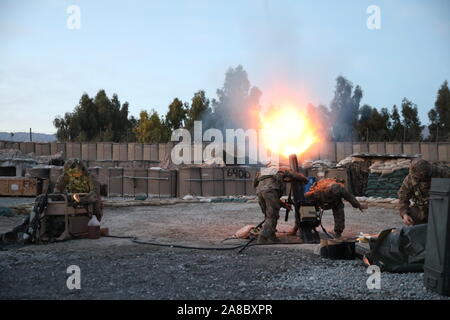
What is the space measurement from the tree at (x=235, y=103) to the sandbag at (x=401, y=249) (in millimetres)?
38457

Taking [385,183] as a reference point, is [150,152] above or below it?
above

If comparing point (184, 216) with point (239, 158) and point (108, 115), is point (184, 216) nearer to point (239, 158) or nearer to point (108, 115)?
point (239, 158)

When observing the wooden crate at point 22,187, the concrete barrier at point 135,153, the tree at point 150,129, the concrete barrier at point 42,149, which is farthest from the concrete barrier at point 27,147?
the wooden crate at point 22,187

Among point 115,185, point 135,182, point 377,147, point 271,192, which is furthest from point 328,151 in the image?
point 271,192

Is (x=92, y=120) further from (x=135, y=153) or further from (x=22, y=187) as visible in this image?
(x=22, y=187)

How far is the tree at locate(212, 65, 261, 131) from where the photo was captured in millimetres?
45062

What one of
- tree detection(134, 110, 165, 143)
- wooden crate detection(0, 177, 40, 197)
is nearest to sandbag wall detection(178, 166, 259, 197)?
wooden crate detection(0, 177, 40, 197)

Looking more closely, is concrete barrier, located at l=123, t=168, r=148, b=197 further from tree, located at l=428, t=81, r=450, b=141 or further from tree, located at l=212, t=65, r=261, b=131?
tree, located at l=428, t=81, r=450, b=141

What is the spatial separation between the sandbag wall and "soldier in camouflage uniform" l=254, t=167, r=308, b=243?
40.3 ft

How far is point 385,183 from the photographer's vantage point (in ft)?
63.6

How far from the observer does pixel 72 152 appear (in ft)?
115

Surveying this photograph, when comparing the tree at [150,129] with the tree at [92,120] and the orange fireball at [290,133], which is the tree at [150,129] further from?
the orange fireball at [290,133]

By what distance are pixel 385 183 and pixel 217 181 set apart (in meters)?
7.51
